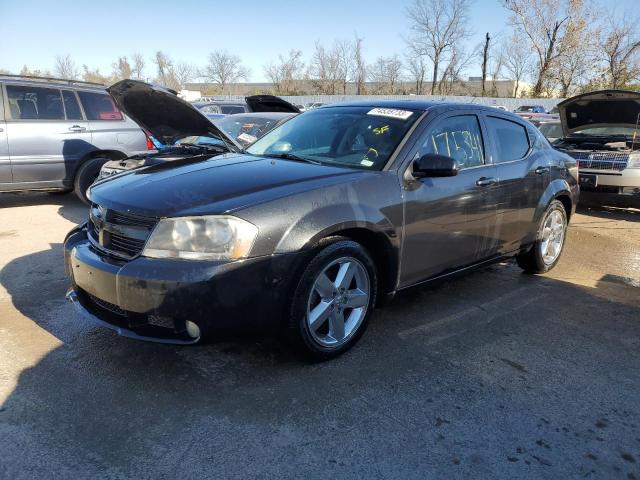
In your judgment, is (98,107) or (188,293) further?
(98,107)

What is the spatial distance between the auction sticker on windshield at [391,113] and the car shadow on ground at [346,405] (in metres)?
1.50

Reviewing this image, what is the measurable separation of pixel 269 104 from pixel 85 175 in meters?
5.16

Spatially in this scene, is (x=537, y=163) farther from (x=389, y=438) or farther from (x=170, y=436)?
(x=170, y=436)

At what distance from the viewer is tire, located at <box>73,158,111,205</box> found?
7648 millimetres

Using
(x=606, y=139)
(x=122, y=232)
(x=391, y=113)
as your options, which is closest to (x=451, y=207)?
(x=391, y=113)

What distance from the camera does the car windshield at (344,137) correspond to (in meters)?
3.62

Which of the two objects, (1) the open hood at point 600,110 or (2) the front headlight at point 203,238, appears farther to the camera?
(1) the open hood at point 600,110

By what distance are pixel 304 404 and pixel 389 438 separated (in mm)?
498

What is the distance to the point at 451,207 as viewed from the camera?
377cm

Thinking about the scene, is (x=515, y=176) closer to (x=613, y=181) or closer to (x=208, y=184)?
(x=208, y=184)

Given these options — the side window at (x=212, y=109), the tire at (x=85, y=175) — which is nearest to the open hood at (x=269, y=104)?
the side window at (x=212, y=109)

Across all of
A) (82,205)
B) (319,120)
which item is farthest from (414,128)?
(82,205)

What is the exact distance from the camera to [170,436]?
2494 mm

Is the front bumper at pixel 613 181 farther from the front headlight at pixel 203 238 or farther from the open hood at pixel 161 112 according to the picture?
the front headlight at pixel 203 238
